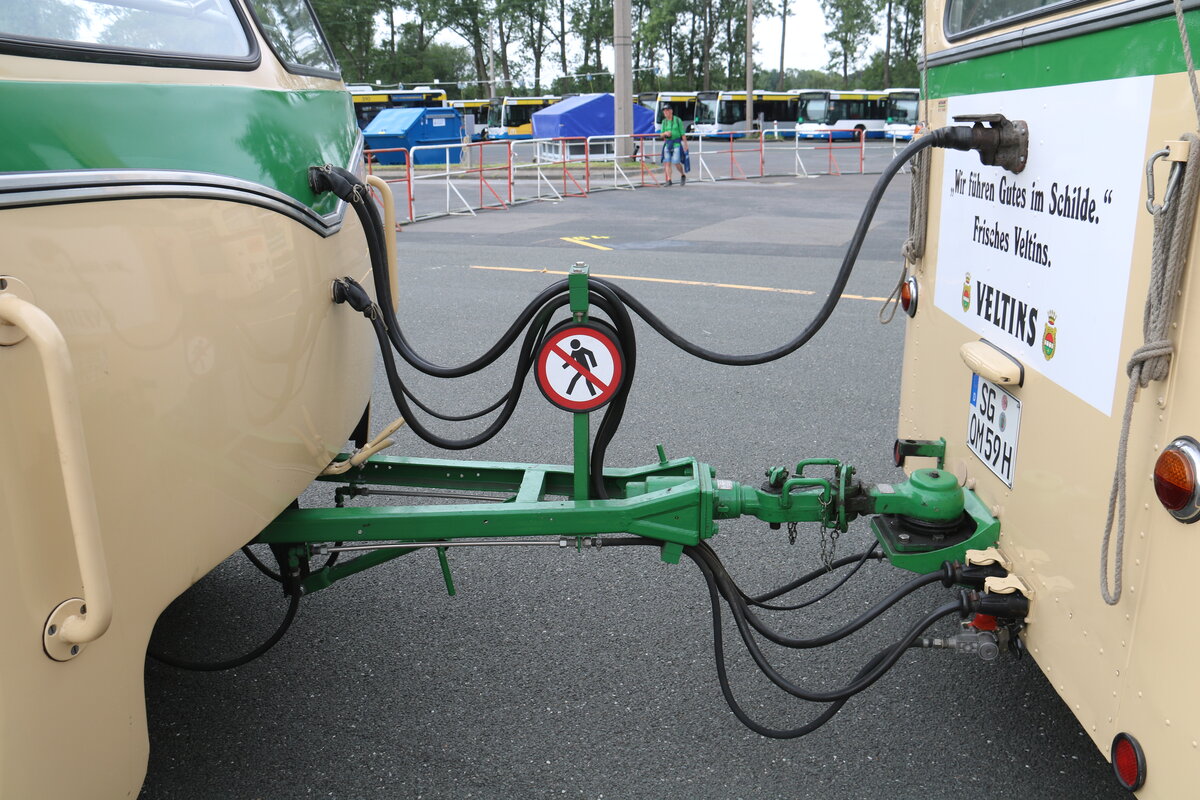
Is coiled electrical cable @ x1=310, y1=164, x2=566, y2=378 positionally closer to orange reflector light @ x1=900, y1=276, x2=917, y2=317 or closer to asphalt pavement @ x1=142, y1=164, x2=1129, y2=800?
asphalt pavement @ x1=142, y1=164, x2=1129, y2=800

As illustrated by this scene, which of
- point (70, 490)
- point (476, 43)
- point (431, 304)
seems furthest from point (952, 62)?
point (476, 43)

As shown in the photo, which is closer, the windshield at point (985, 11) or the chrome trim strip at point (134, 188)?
the chrome trim strip at point (134, 188)

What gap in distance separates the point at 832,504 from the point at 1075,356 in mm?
809

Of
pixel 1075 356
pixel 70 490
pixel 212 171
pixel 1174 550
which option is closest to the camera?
pixel 70 490

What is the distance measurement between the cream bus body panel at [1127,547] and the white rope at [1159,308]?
25mm

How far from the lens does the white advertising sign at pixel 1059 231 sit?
202cm

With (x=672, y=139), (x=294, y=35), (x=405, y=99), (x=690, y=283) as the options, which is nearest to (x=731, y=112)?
(x=405, y=99)

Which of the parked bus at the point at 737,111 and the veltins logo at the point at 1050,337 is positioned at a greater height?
the parked bus at the point at 737,111

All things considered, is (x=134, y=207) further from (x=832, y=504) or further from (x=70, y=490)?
(x=832, y=504)

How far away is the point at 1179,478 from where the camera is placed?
179 centimetres

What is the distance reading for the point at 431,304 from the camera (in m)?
8.62

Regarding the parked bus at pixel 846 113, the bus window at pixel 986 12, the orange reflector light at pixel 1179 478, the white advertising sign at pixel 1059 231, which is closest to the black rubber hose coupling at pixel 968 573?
the white advertising sign at pixel 1059 231

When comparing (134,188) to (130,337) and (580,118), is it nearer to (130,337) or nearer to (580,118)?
(130,337)

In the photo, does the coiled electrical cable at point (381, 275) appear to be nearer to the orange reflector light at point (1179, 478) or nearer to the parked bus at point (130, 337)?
the parked bus at point (130, 337)
